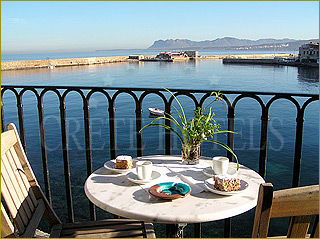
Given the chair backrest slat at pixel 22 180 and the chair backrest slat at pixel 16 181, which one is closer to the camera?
the chair backrest slat at pixel 16 181

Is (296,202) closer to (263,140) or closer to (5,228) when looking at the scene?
(5,228)

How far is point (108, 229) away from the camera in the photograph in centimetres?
222

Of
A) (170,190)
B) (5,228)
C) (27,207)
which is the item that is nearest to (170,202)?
(170,190)

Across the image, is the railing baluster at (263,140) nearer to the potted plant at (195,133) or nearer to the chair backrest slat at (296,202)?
the potted plant at (195,133)

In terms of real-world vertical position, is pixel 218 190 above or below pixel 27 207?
above

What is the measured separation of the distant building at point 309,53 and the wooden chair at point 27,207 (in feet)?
210

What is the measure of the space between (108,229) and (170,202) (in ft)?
2.44

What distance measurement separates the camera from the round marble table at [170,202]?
5.19 ft

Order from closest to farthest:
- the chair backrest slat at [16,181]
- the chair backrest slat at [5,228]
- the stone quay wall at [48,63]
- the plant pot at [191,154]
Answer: the chair backrest slat at [5,228], the chair backrest slat at [16,181], the plant pot at [191,154], the stone quay wall at [48,63]

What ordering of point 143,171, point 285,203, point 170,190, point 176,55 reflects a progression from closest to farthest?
point 285,203 < point 170,190 < point 143,171 < point 176,55

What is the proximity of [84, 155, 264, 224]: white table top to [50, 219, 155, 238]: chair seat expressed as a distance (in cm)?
41

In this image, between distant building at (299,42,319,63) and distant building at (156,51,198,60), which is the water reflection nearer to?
distant building at (299,42,319,63)

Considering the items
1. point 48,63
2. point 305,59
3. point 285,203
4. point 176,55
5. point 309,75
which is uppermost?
point 176,55

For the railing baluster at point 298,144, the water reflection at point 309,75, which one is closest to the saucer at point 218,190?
the railing baluster at point 298,144
